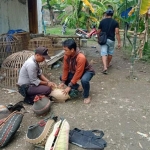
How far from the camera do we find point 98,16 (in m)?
14.4

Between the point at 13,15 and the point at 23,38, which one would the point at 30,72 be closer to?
the point at 23,38

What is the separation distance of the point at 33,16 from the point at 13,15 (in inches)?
56.6

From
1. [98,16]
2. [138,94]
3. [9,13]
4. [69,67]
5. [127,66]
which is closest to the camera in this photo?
[69,67]

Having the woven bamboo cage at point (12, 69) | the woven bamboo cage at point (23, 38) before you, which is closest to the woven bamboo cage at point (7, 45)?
the woven bamboo cage at point (23, 38)

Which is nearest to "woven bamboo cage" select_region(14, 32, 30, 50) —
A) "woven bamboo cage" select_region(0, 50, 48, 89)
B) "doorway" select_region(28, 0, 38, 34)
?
"woven bamboo cage" select_region(0, 50, 48, 89)

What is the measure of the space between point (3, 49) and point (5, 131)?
149 inches

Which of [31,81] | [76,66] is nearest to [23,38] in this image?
[31,81]

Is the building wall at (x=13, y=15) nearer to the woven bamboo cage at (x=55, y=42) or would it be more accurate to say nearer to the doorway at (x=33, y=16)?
the doorway at (x=33, y=16)

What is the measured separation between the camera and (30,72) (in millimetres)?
4145

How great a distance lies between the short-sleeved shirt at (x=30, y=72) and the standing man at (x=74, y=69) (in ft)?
2.00

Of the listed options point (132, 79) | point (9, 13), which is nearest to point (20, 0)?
point (9, 13)

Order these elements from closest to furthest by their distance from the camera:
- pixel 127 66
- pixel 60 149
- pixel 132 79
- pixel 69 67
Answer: pixel 60 149, pixel 69 67, pixel 132 79, pixel 127 66

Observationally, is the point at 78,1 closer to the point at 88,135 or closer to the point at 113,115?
the point at 113,115

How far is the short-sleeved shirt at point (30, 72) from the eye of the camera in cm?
414
